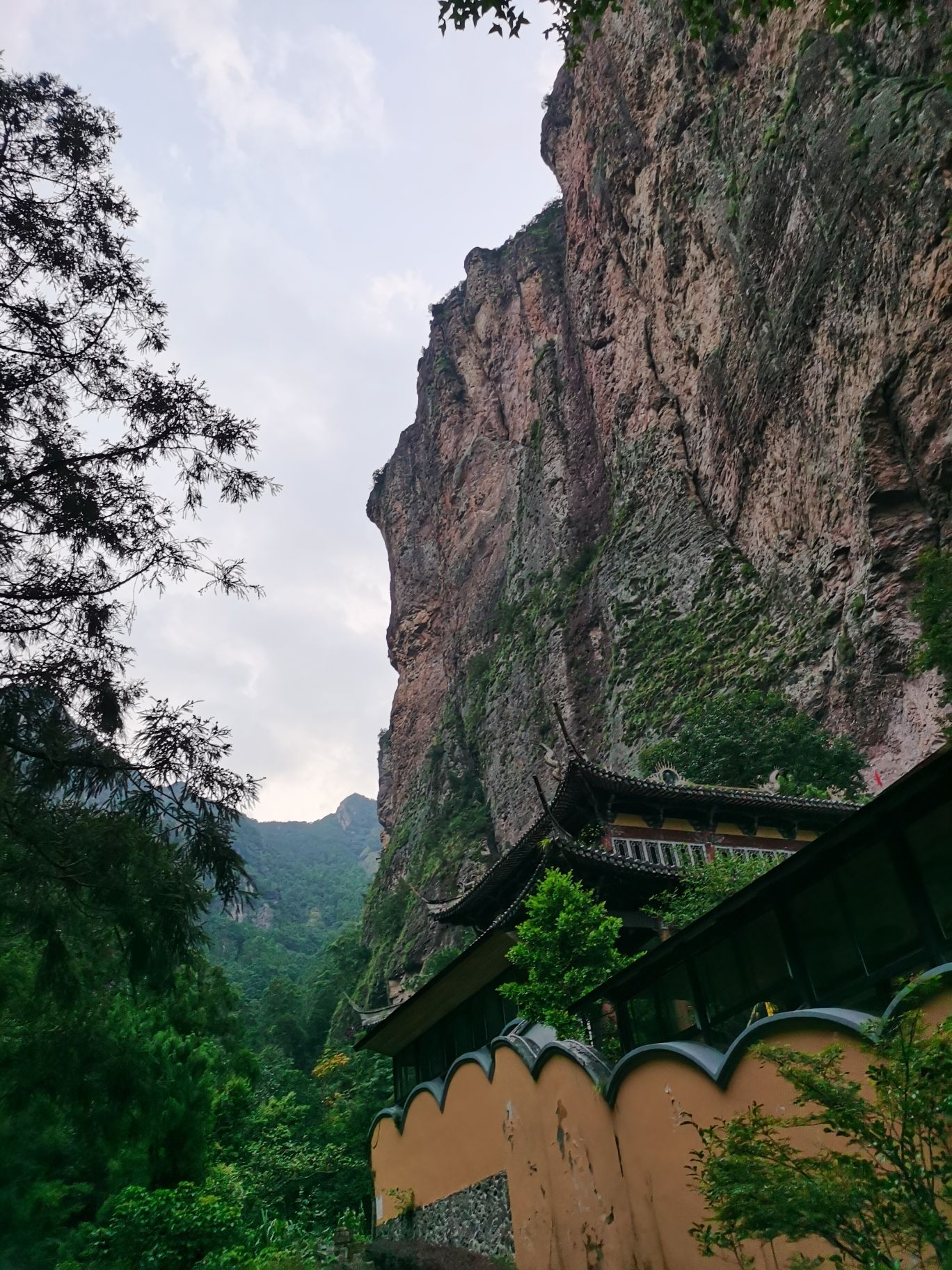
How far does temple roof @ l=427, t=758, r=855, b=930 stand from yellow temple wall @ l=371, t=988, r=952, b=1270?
3.57m

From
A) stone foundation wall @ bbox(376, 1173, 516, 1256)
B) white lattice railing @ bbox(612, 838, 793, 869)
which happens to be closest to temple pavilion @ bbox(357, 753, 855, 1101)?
white lattice railing @ bbox(612, 838, 793, 869)

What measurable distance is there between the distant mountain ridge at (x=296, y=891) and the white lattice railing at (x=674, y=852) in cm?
698

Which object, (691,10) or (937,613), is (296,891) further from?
(691,10)

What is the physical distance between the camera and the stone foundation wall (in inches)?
373

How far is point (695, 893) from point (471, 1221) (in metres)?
4.92

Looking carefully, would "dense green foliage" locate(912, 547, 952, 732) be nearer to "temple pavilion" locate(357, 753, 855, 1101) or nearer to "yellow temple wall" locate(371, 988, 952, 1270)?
"temple pavilion" locate(357, 753, 855, 1101)

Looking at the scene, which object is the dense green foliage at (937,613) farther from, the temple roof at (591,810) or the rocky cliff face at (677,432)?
the rocky cliff face at (677,432)

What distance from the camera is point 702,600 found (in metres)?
28.7

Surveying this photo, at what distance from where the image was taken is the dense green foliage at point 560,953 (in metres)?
9.42

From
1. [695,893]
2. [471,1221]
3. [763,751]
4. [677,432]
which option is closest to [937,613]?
[695,893]

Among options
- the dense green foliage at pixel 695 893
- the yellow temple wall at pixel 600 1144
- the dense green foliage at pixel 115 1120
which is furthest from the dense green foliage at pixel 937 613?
the dense green foliage at pixel 115 1120

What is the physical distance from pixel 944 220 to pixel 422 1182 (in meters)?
21.0

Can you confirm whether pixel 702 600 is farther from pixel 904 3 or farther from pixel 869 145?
pixel 904 3

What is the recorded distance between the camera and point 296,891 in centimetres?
8875
